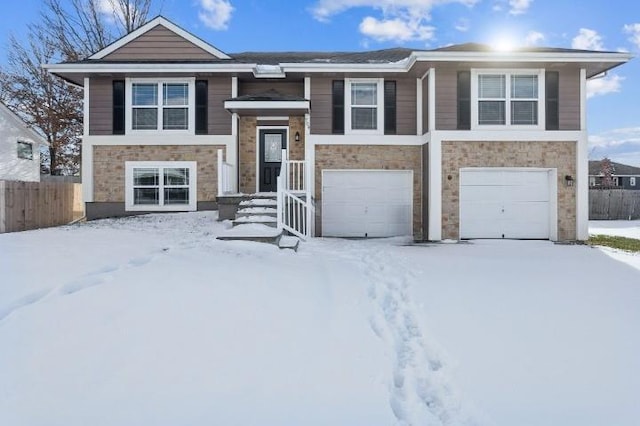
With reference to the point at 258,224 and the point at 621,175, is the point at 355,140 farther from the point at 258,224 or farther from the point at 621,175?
the point at 621,175

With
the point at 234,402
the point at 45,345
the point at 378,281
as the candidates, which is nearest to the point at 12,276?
the point at 45,345

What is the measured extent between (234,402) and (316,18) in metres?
15.8

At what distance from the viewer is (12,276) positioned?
Result: 5344 mm

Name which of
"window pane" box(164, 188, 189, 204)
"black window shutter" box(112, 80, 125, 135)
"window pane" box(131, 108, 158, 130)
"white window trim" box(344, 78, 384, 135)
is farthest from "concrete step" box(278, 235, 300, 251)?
"black window shutter" box(112, 80, 125, 135)

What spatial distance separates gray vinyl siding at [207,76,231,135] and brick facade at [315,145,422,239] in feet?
9.15

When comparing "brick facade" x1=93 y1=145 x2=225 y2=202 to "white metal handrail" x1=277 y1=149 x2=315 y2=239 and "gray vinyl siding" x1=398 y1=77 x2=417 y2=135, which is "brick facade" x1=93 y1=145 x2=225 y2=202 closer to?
"white metal handrail" x1=277 y1=149 x2=315 y2=239

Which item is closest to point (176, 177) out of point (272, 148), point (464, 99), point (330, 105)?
point (272, 148)

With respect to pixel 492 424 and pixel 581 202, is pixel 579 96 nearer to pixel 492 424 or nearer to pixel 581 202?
pixel 581 202

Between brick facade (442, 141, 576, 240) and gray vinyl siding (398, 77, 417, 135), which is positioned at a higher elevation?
gray vinyl siding (398, 77, 417, 135)

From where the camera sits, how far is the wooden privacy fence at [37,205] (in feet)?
37.0

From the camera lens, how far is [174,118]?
12.6 metres

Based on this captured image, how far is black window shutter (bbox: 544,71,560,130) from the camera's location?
1155 cm

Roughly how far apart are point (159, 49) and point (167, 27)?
692mm

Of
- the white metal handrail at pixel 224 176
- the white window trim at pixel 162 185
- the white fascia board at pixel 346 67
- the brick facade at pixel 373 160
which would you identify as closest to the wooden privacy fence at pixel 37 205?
the white window trim at pixel 162 185
